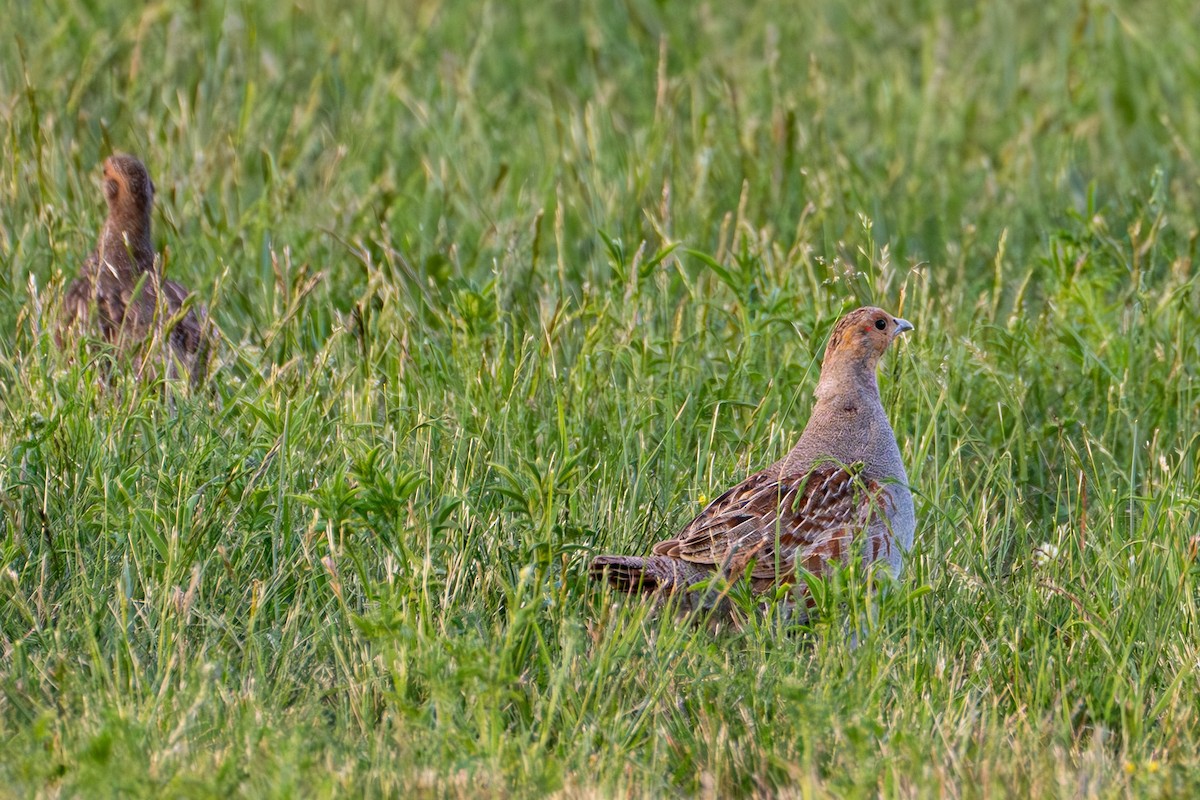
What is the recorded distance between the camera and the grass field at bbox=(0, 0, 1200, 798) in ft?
12.8

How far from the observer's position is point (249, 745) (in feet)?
12.0

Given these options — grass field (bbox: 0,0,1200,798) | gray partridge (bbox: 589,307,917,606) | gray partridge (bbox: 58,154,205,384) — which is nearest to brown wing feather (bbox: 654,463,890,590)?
gray partridge (bbox: 589,307,917,606)

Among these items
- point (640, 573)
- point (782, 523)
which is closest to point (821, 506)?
point (782, 523)

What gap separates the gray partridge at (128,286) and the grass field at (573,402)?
17cm

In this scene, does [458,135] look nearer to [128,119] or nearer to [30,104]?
[128,119]

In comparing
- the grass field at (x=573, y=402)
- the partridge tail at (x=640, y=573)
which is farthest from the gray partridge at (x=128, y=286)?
A: the partridge tail at (x=640, y=573)

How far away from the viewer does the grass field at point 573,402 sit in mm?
3914

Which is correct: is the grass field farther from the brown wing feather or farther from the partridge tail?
the brown wing feather

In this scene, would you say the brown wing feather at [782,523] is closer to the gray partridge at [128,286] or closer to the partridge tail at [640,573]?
the partridge tail at [640,573]

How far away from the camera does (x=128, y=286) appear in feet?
21.7

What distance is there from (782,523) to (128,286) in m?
3.02

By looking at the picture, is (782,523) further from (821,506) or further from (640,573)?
(640,573)

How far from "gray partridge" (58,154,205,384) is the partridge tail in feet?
5.91

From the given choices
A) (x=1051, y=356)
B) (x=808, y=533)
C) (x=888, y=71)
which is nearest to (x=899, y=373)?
(x=1051, y=356)
